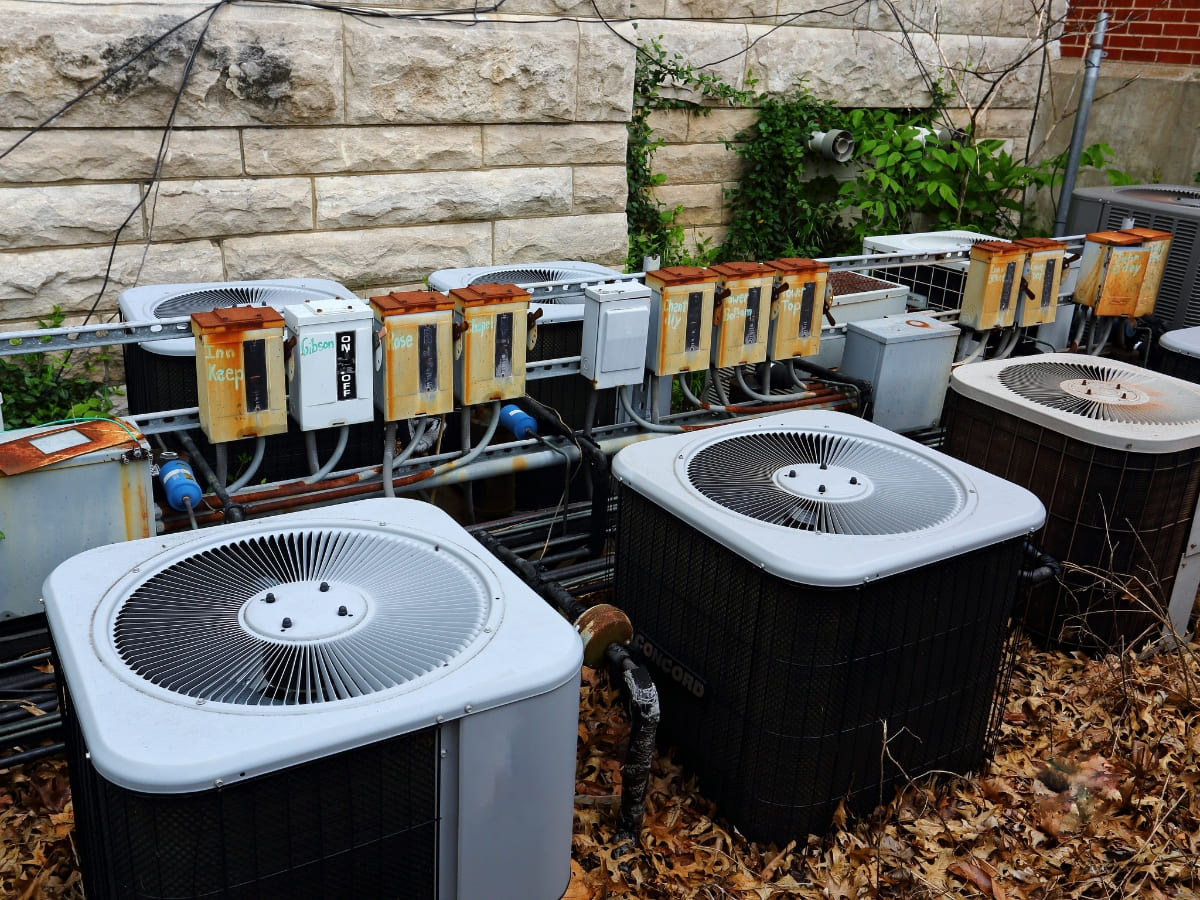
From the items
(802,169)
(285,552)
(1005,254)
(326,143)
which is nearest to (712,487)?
(285,552)

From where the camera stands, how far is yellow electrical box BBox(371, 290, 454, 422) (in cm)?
396

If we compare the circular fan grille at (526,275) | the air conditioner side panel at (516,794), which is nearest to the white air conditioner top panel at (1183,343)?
the circular fan grille at (526,275)

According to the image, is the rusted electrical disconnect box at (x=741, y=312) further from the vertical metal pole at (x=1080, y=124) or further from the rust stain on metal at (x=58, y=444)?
the vertical metal pole at (x=1080, y=124)

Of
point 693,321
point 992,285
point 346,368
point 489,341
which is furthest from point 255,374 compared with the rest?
point 992,285

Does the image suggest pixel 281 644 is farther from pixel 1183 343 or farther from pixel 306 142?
pixel 1183 343

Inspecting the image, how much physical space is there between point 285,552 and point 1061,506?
302 cm

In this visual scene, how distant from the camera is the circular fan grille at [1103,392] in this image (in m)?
4.24

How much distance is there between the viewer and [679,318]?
4598 mm

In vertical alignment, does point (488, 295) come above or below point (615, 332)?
above

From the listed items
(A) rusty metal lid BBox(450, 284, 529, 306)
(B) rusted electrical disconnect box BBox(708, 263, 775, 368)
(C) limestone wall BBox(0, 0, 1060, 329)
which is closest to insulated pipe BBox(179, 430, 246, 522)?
(A) rusty metal lid BBox(450, 284, 529, 306)

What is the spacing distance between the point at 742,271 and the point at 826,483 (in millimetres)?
1567

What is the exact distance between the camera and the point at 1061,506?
4258mm

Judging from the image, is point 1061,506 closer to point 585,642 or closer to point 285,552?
point 585,642

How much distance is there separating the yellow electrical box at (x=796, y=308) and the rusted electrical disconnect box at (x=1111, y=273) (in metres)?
2.02
